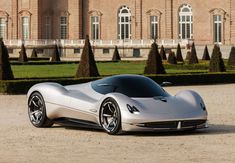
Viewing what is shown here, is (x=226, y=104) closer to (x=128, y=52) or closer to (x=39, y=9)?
(x=128, y=52)

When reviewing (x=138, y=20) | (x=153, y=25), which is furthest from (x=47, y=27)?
(x=153, y=25)

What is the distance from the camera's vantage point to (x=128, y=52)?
58.2 meters

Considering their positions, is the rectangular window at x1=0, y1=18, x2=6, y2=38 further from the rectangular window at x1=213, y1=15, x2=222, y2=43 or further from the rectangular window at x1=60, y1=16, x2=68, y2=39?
the rectangular window at x1=213, y1=15, x2=222, y2=43

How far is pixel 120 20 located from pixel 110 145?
52.3 metres

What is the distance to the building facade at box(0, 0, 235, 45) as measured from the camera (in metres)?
58.0

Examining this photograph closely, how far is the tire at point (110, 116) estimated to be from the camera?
1070 cm

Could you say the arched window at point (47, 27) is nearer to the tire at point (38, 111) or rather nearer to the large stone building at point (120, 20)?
the large stone building at point (120, 20)

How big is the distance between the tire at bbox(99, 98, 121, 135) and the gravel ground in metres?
0.14

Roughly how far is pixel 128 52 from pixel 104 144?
159 feet

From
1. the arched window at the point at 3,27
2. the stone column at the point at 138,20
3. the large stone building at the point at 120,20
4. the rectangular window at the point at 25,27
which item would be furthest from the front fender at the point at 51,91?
the arched window at the point at 3,27

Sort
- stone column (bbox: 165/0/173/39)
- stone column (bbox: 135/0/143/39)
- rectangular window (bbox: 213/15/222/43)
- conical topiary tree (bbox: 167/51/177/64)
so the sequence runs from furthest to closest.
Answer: stone column (bbox: 135/0/143/39) → stone column (bbox: 165/0/173/39) → rectangular window (bbox: 213/15/222/43) → conical topiary tree (bbox: 167/51/177/64)

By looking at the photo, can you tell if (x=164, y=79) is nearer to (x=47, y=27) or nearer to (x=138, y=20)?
(x=138, y=20)

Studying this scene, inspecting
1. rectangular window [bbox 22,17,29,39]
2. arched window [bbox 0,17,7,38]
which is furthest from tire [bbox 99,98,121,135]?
arched window [bbox 0,17,7,38]

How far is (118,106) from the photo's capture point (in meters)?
10.7
